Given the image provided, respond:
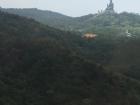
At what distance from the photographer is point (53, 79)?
69.9m

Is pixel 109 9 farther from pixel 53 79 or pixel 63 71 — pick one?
pixel 53 79

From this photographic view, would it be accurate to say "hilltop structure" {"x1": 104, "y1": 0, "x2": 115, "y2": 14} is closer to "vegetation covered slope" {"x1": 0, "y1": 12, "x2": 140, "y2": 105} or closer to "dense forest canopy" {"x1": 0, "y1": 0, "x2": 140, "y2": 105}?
"dense forest canopy" {"x1": 0, "y1": 0, "x2": 140, "y2": 105}

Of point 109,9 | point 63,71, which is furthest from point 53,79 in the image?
point 109,9

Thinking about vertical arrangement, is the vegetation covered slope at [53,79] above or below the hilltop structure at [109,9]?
below

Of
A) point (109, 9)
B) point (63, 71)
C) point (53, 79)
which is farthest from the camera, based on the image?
point (109, 9)

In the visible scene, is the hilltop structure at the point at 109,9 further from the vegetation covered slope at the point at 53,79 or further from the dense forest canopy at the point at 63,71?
the vegetation covered slope at the point at 53,79

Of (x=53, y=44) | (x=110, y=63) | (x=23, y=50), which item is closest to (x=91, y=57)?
(x=110, y=63)

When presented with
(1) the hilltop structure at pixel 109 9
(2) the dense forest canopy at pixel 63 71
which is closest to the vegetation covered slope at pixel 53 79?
(2) the dense forest canopy at pixel 63 71

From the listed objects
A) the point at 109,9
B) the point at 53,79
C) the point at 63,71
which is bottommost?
the point at 53,79

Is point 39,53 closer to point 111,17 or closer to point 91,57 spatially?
point 91,57

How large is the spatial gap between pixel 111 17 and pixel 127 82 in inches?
3493

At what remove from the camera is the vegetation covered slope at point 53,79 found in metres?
64.1

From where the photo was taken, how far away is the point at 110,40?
4343 inches

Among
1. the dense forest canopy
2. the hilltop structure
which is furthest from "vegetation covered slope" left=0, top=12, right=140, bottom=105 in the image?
the hilltop structure
